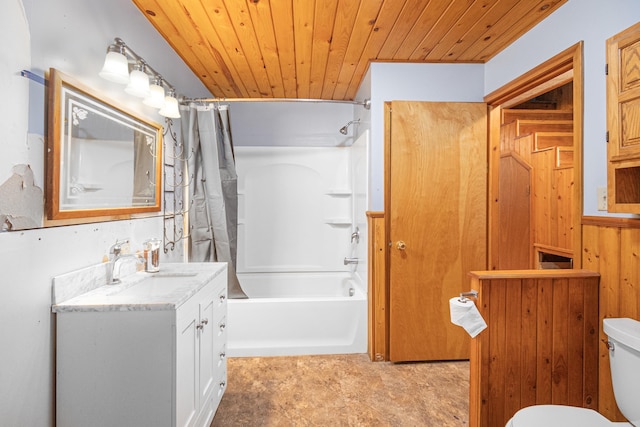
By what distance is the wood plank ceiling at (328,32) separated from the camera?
1.83m

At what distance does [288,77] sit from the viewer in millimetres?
2924

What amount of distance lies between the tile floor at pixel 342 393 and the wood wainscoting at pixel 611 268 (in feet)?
2.39

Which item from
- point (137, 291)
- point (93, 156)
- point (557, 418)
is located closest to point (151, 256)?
point (137, 291)

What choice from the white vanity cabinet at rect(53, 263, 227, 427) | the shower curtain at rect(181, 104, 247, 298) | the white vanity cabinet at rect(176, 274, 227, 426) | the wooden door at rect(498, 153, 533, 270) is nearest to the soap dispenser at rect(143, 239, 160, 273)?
the white vanity cabinet at rect(176, 274, 227, 426)

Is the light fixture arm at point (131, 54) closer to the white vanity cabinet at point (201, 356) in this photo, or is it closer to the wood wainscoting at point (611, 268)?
the white vanity cabinet at point (201, 356)

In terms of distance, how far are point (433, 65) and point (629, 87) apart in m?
1.49

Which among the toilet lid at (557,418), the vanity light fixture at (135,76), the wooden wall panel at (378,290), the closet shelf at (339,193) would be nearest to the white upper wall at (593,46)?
the toilet lid at (557,418)

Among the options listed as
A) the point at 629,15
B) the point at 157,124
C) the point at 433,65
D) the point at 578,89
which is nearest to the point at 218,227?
the point at 157,124

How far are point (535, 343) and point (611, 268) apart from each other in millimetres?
487

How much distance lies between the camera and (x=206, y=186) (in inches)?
104

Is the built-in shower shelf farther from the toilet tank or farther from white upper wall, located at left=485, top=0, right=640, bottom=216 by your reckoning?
the toilet tank

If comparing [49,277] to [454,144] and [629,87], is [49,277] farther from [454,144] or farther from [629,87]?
[454,144]

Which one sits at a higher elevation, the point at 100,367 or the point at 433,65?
the point at 433,65

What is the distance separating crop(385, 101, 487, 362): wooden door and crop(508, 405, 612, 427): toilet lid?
125 centimetres
